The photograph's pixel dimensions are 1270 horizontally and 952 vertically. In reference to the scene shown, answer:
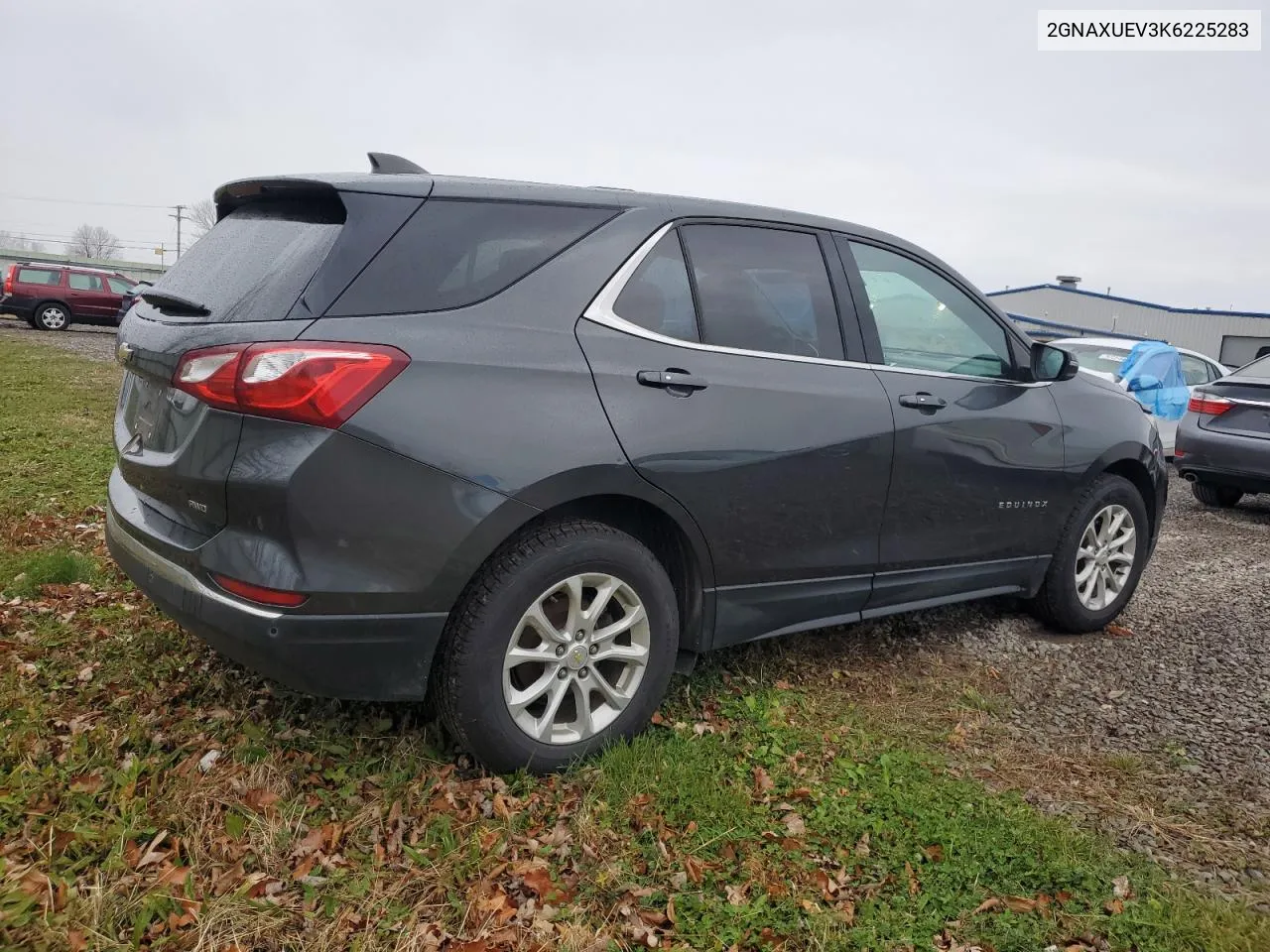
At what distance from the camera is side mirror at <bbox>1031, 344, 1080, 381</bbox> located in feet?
13.8

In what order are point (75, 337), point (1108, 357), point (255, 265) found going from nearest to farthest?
point (255, 265) < point (1108, 357) < point (75, 337)

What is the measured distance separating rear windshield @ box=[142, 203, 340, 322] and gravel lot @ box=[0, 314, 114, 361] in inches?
549

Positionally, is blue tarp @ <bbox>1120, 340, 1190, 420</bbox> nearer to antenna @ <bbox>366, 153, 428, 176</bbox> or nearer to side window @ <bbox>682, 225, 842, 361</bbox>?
side window @ <bbox>682, 225, 842, 361</bbox>

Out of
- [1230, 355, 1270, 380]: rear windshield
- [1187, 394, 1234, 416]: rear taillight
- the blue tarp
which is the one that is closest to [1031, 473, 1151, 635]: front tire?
[1187, 394, 1234, 416]: rear taillight

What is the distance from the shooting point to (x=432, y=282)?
2660 mm

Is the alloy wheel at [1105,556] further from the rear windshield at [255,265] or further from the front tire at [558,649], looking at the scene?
the rear windshield at [255,265]

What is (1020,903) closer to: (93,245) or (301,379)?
(301,379)

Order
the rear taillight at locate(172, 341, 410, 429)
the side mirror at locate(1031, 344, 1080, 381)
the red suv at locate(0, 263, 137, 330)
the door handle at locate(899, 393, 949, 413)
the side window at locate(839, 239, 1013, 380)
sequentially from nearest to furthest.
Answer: the rear taillight at locate(172, 341, 410, 429) < the door handle at locate(899, 393, 949, 413) < the side window at locate(839, 239, 1013, 380) < the side mirror at locate(1031, 344, 1080, 381) < the red suv at locate(0, 263, 137, 330)

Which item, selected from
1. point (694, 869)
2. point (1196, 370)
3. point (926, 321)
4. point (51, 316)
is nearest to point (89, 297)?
point (51, 316)

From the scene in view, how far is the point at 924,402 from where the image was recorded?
3.67 meters

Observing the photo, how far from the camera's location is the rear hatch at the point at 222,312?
2.51m

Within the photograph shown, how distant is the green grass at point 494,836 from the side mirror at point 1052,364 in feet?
5.40

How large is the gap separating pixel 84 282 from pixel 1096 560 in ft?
76.5

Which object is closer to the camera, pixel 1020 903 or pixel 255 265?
pixel 1020 903
